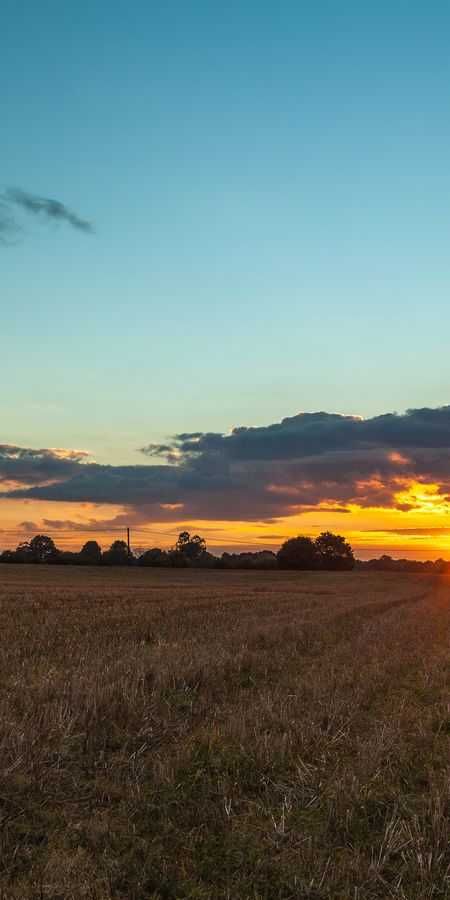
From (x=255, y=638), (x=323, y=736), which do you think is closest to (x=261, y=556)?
(x=255, y=638)

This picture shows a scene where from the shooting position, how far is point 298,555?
436 feet

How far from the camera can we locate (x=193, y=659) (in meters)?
13.4

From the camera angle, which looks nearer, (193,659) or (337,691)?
(337,691)

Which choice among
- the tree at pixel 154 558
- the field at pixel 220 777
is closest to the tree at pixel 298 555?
the tree at pixel 154 558

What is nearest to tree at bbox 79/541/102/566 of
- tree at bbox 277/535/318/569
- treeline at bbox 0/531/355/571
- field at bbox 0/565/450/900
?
treeline at bbox 0/531/355/571

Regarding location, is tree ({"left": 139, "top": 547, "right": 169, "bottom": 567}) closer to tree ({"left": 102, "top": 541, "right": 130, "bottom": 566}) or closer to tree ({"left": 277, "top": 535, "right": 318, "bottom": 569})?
tree ({"left": 102, "top": 541, "right": 130, "bottom": 566})

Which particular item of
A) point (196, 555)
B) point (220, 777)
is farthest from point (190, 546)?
point (220, 777)

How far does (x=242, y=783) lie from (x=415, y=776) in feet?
→ 5.81

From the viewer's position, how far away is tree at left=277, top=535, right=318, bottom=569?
13100cm

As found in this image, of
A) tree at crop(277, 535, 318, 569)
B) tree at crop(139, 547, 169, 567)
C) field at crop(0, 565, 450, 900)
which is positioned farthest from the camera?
tree at crop(277, 535, 318, 569)

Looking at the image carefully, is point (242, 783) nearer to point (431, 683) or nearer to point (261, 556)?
point (431, 683)

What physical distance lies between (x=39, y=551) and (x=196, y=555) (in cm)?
3256

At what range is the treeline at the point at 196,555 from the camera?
11556 centimetres

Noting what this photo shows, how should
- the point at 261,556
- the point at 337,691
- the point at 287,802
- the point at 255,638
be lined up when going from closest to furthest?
the point at 287,802
the point at 337,691
the point at 255,638
the point at 261,556
